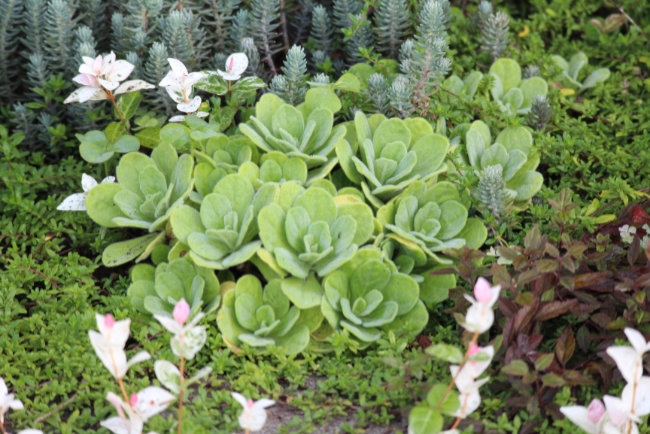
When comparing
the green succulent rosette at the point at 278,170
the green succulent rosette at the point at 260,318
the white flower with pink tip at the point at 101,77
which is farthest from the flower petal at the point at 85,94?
the green succulent rosette at the point at 260,318

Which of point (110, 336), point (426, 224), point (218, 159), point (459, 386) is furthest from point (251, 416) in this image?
point (218, 159)

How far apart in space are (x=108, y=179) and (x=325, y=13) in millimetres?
1225

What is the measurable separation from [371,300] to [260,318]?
0.35 meters

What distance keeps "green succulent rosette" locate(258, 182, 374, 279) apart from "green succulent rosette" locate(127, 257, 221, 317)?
0.20m

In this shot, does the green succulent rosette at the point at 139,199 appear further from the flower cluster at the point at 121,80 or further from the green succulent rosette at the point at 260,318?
the green succulent rosette at the point at 260,318

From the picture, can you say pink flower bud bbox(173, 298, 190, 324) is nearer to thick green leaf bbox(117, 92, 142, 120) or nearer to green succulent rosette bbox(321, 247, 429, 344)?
green succulent rosette bbox(321, 247, 429, 344)

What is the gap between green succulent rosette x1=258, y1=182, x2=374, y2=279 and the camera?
2.17 m

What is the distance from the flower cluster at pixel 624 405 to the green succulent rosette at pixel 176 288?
1118 millimetres

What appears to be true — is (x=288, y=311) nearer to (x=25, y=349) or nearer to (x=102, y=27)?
(x=25, y=349)

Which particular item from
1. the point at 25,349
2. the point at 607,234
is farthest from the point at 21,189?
the point at 607,234

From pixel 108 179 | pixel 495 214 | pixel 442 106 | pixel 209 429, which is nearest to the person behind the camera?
pixel 209 429

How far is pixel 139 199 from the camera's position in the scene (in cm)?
245

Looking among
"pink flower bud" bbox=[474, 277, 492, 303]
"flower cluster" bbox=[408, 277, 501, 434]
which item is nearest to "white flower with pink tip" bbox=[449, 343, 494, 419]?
"flower cluster" bbox=[408, 277, 501, 434]

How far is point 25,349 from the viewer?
227 cm
